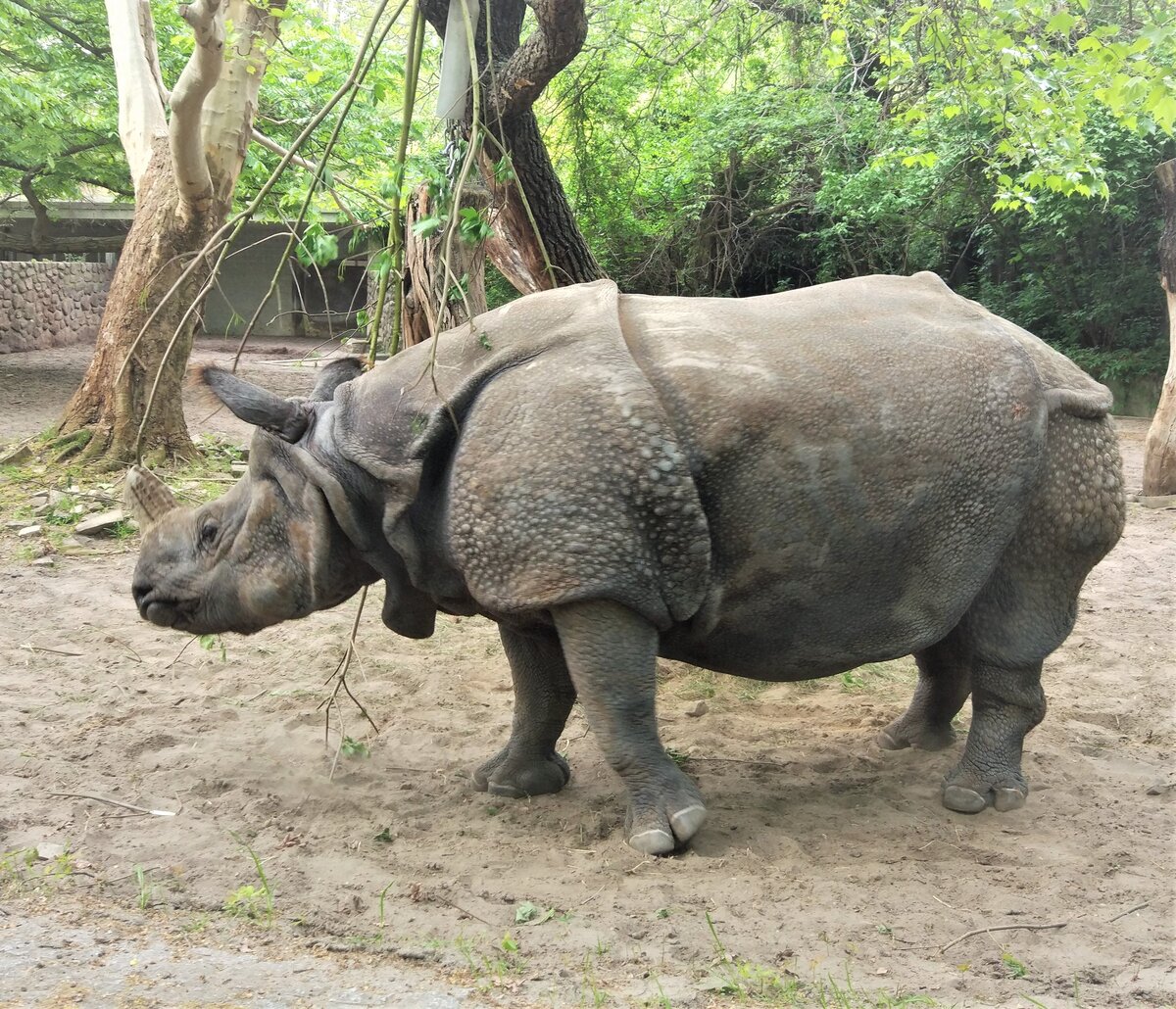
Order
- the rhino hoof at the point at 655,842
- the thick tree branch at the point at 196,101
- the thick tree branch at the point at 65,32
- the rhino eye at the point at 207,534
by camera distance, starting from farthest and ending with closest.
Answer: the thick tree branch at the point at 65,32 → the thick tree branch at the point at 196,101 → the rhino eye at the point at 207,534 → the rhino hoof at the point at 655,842

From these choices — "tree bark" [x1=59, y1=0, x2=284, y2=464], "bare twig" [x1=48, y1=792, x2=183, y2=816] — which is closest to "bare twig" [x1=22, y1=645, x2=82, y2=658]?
"bare twig" [x1=48, y1=792, x2=183, y2=816]

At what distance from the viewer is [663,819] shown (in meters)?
3.97

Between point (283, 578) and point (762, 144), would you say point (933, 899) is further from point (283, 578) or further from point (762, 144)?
point (762, 144)

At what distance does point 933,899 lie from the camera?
367cm

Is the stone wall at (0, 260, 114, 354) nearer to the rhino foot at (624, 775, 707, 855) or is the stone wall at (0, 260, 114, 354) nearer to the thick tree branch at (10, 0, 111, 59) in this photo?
the thick tree branch at (10, 0, 111, 59)

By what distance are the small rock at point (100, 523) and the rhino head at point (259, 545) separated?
4588mm

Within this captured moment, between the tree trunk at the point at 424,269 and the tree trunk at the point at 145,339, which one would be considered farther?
the tree trunk at the point at 145,339

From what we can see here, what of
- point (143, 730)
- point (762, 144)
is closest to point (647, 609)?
point (143, 730)

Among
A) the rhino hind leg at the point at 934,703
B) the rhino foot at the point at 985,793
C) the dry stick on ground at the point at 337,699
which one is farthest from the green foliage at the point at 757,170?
the rhino foot at the point at 985,793

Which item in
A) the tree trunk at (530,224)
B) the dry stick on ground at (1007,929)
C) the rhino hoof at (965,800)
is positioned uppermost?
the tree trunk at (530,224)

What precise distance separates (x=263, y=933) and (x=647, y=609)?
1.58 meters

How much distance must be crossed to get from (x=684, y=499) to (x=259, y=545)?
1645 mm

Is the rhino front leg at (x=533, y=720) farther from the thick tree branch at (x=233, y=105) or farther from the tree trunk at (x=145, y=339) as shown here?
the thick tree branch at (x=233, y=105)

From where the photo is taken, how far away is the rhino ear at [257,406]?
395cm
